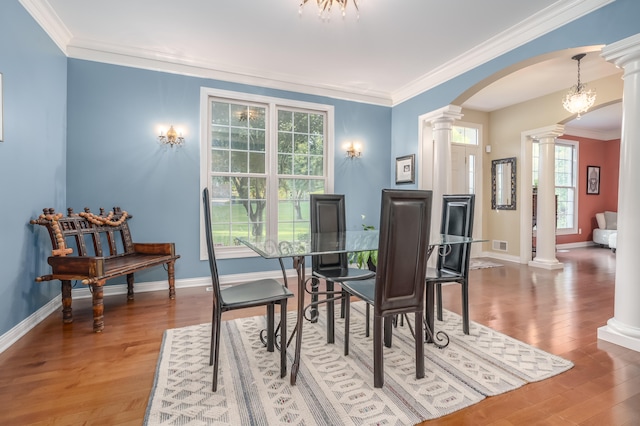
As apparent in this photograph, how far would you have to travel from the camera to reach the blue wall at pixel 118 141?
2.45 meters

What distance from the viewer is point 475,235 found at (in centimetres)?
613

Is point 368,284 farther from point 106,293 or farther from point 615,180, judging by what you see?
point 615,180

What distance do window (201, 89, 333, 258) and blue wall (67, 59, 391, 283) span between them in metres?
0.18

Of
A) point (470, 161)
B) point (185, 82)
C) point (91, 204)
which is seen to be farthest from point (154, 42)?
point (470, 161)

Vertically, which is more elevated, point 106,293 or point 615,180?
point 615,180

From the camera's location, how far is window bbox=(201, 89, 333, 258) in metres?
4.16

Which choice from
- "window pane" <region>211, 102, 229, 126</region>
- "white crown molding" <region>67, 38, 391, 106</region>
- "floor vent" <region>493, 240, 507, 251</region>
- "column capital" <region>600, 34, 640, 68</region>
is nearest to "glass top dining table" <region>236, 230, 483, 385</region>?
"column capital" <region>600, 34, 640, 68</region>

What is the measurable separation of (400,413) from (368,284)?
→ 0.84 m

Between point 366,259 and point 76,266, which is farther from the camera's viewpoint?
point 366,259

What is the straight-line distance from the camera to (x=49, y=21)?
2.96m

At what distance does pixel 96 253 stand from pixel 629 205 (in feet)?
15.5

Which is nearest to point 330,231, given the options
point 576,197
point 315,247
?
point 315,247

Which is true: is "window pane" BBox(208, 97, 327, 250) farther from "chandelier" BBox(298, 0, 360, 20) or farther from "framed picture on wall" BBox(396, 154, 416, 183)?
"chandelier" BBox(298, 0, 360, 20)

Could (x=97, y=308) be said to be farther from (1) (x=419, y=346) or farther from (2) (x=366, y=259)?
(2) (x=366, y=259)
